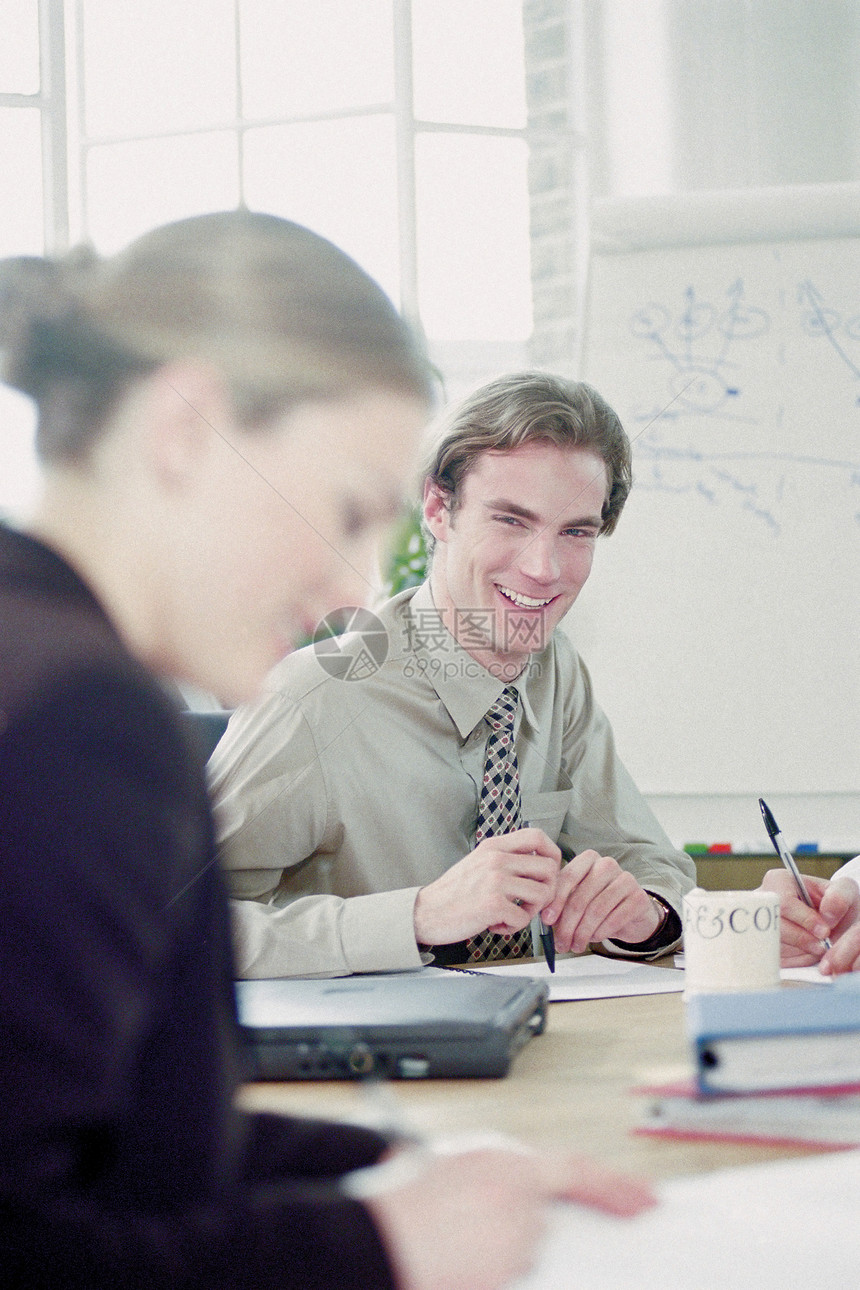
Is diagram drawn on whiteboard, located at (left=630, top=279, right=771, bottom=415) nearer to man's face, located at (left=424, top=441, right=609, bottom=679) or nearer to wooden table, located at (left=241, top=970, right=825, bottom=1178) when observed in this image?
man's face, located at (left=424, top=441, right=609, bottom=679)

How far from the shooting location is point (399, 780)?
1264 mm

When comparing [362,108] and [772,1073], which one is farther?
[362,108]

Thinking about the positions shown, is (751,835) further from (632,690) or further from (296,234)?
(296,234)

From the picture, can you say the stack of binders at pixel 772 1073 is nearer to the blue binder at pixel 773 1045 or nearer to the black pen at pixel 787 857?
the blue binder at pixel 773 1045

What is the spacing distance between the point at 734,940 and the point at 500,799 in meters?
0.42

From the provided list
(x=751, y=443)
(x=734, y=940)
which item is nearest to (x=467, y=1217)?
(x=734, y=940)

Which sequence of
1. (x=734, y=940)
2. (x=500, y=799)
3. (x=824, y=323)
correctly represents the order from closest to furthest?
(x=734, y=940) < (x=500, y=799) < (x=824, y=323)

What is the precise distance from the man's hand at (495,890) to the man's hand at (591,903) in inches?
1.5

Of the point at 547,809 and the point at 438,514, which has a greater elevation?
the point at 438,514

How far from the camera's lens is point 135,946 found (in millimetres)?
321

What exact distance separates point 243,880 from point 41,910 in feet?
2.78

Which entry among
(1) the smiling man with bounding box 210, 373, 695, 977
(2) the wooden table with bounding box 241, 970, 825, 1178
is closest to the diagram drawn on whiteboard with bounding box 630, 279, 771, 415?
(1) the smiling man with bounding box 210, 373, 695, 977

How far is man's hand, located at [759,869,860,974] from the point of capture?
0.94 metres

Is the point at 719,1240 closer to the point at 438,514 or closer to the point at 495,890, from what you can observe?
the point at 495,890
